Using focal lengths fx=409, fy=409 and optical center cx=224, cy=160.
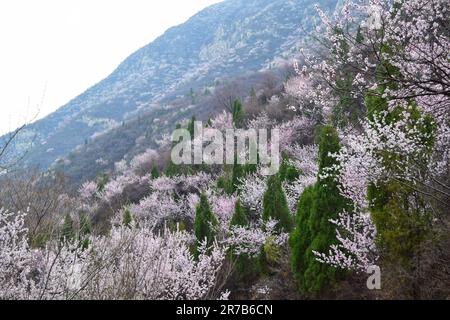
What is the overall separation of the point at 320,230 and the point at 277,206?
5.70 metres

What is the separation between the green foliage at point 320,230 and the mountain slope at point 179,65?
4129 inches

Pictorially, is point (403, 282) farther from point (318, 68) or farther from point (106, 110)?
point (106, 110)

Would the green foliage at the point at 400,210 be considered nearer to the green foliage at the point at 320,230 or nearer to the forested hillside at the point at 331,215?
the forested hillside at the point at 331,215

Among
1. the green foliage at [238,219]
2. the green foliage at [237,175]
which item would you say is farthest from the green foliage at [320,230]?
the green foliage at [237,175]

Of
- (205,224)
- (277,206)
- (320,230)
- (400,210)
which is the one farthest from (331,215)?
(205,224)

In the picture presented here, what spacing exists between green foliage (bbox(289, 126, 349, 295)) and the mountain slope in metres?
105

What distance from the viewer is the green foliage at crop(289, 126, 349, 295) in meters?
11.0

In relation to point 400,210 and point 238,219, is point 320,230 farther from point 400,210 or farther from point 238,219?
point 238,219

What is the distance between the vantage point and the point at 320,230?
1127 cm

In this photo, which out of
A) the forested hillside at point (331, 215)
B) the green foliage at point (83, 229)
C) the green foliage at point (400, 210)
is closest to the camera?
the forested hillside at point (331, 215)

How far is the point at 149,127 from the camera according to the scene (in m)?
88.7

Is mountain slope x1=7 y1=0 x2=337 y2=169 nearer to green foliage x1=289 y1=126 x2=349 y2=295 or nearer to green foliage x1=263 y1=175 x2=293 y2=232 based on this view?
green foliage x1=263 y1=175 x2=293 y2=232

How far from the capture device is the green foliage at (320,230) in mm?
10984
